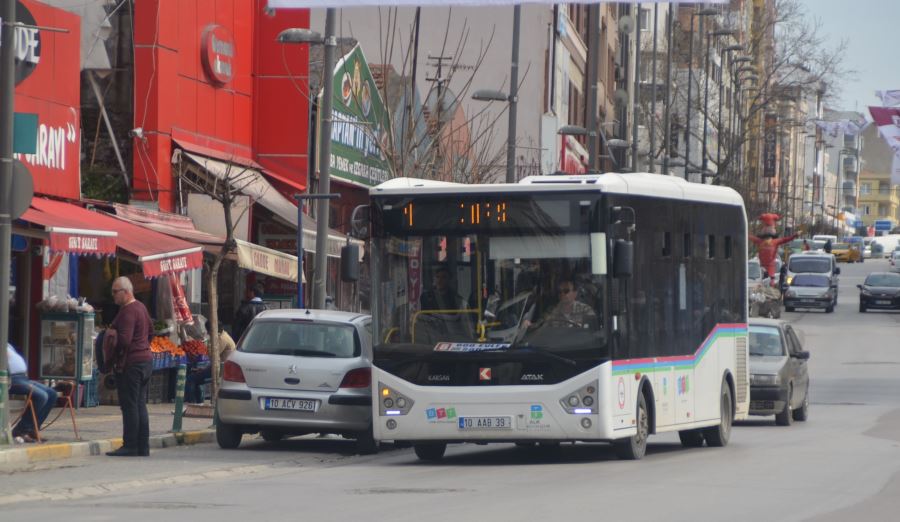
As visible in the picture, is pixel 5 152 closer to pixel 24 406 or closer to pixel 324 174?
pixel 24 406

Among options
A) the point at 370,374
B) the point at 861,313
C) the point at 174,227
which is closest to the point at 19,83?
the point at 174,227

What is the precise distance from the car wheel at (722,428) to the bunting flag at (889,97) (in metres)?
48.2

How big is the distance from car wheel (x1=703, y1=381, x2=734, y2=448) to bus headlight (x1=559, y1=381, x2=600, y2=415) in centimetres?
420

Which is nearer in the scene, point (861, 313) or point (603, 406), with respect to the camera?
point (603, 406)

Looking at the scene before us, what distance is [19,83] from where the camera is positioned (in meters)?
22.0

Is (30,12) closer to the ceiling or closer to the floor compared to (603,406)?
closer to the ceiling

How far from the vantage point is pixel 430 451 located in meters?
18.1

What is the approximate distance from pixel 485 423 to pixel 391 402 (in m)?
1.03

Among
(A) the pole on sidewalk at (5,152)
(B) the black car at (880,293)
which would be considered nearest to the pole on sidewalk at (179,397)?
(A) the pole on sidewalk at (5,152)

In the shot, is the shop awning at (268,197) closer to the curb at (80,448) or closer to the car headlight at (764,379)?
the car headlight at (764,379)

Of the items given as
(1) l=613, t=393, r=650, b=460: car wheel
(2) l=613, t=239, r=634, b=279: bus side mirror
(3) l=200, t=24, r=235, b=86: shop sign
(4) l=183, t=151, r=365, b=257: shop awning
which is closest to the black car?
(4) l=183, t=151, r=365, b=257: shop awning

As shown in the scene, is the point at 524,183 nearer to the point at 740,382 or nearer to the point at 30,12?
the point at 740,382

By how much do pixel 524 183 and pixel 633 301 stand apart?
1.62 m

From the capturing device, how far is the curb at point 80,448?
1603 cm
